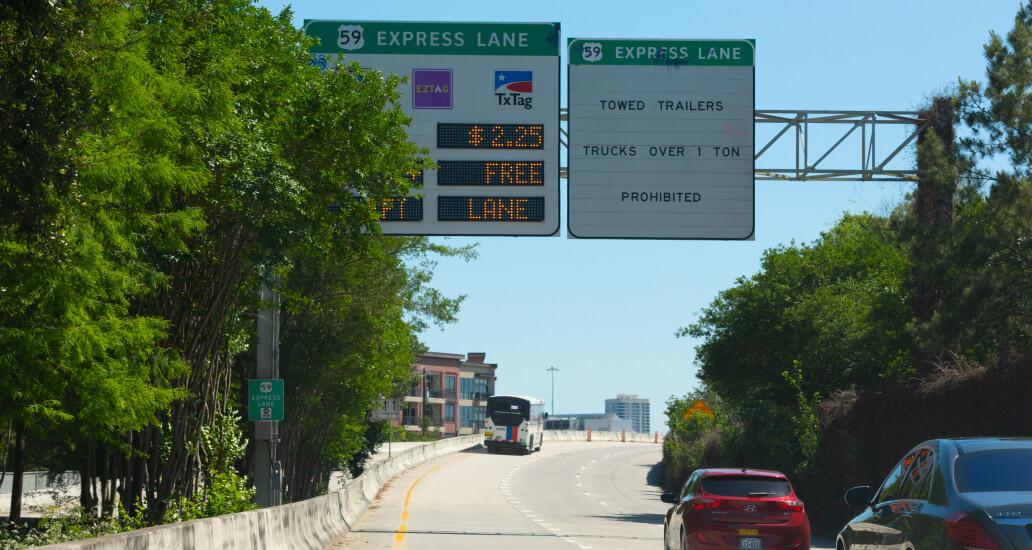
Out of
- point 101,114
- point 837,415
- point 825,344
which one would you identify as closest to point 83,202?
point 101,114

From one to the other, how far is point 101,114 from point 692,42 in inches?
549

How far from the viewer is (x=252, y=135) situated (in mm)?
16391

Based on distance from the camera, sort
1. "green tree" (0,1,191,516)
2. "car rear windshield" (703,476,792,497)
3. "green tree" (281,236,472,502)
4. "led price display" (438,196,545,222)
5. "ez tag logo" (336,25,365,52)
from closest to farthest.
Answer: "green tree" (0,1,191,516) → "car rear windshield" (703,476,792,497) → "led price display" (438,196,545,222) → "ez tag logo" (336,25,365,52) → "green tree" (281,236,472,502)

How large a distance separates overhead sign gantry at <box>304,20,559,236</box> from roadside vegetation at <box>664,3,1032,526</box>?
821cm

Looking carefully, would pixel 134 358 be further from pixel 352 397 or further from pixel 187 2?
pixel 352 397

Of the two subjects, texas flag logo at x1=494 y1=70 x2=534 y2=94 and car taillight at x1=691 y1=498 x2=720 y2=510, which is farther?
texas flag logo at x1=494 y1=70 x2=534 y2=94

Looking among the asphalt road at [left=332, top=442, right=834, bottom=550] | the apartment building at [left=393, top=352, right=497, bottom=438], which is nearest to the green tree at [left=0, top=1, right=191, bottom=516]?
the asphalt road at [left=332, top=442, right=834, bottom=550]

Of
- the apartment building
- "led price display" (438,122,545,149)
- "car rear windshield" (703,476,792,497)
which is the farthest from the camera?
the apartment building

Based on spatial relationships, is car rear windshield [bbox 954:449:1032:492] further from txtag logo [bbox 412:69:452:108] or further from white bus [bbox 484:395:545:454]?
white bus [bbox 484:395:545:454]

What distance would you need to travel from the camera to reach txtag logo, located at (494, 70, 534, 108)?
72.2ft

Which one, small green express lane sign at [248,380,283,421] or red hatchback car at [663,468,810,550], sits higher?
small green express lane sign at [248,380,283,421]

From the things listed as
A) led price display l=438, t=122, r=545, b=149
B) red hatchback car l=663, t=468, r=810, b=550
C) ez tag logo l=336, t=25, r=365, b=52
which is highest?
ez tag logo l=336, t=25, r=365, b=52

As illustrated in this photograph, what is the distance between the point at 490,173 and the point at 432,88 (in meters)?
2.08

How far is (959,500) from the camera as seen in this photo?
7.69 metres
